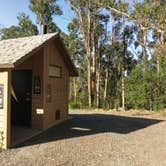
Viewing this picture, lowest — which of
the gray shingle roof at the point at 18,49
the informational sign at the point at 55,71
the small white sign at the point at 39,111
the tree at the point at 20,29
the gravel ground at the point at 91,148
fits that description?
the gravel ground at the point at 91,148

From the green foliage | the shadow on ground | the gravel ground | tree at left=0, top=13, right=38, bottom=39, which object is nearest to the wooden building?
the shadow on ground

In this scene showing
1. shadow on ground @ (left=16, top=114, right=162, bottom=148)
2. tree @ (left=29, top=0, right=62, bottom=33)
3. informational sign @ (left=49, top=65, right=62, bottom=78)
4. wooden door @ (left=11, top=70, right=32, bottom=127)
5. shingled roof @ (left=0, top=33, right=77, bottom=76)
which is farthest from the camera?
tree @ (left=29, top=0, right=62, bottom=33)

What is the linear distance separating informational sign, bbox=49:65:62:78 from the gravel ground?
2.31m

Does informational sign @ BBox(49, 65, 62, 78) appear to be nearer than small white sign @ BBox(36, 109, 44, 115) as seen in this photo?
No

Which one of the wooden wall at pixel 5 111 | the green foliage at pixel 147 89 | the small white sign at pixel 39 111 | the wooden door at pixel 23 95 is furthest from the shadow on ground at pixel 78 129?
the green foliage at pixel 147 89

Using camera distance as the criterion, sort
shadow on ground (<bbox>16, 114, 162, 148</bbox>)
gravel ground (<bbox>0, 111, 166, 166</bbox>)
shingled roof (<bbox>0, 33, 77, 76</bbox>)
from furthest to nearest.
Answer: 1. shadow on ground (<bbox>16, 114, 162, 148</bbox>)
2. shingled roof (<bbox>0, 33, 77, 76</bbox>)
3. gravel ground (<bbox>0, 111, 166, 166</bbox>)

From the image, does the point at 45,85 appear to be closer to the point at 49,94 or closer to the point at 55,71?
the point at 49,94

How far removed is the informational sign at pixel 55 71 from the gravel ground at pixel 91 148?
231 centimetres

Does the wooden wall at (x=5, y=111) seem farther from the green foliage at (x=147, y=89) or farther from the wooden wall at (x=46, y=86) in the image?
the green foliage at (x=147, y=89)

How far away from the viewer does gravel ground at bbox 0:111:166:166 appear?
22.7 ft

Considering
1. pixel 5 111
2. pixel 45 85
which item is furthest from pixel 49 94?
pixel 5 111

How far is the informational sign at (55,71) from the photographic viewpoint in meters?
11.8

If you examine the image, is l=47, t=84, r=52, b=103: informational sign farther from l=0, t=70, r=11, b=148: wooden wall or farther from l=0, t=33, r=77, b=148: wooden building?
l=0, t=70, r=11, b=148: wooden wall

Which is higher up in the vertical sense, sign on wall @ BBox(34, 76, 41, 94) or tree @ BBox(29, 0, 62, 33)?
tree @ BBox(29, 0, 62, 33)
